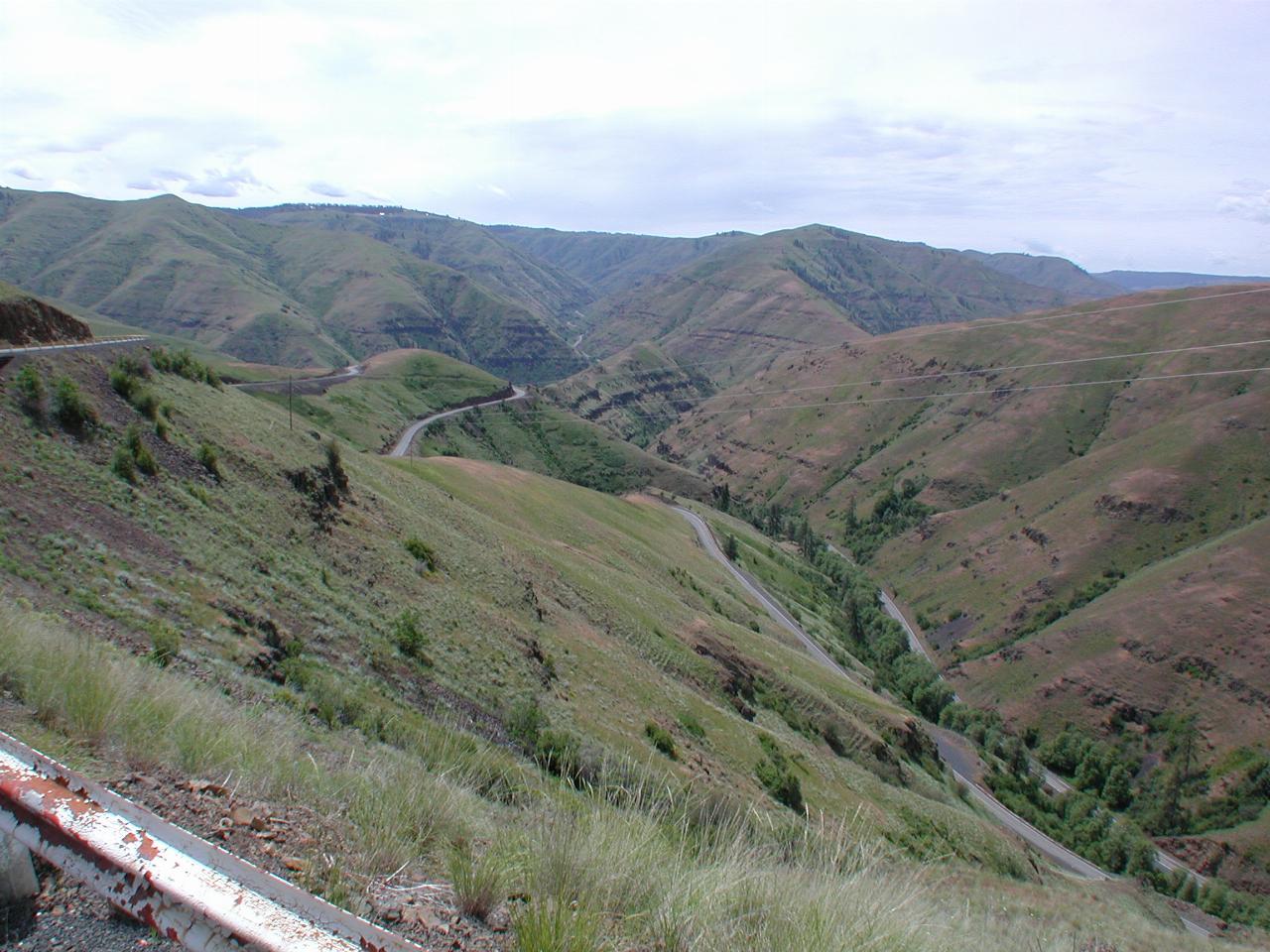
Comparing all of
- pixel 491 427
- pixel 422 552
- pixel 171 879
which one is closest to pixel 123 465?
pixel 422 552

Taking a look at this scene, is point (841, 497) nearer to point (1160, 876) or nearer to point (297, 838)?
point (1160, 876)

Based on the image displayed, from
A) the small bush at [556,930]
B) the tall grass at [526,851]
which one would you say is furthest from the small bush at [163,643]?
the small bush at [556,930]

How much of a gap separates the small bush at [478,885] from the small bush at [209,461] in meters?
21.3

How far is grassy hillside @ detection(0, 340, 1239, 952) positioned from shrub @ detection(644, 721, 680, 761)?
0.16m

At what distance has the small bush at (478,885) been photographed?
3873 millimetres

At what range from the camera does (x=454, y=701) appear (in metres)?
17.8

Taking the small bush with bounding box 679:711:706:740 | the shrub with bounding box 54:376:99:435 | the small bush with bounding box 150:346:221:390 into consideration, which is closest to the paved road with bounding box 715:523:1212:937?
the small bush with bounding box 679:711:706:740

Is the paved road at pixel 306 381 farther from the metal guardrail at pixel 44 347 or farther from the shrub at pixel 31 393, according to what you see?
the shrub at pixel 31 393

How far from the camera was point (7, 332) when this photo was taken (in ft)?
66.6

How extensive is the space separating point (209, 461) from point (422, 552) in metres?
7.80

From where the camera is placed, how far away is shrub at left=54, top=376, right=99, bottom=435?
725 inches

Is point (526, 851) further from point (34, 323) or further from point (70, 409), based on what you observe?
point (34, 323)

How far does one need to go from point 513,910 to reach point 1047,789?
92069 millimetres

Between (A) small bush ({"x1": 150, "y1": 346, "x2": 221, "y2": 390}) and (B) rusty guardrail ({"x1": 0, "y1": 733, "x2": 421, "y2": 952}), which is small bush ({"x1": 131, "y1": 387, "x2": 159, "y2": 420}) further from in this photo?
(B) rusty guardrail ({"x1": 0, "y1": 733, "x2": 421, "y2": 952})
